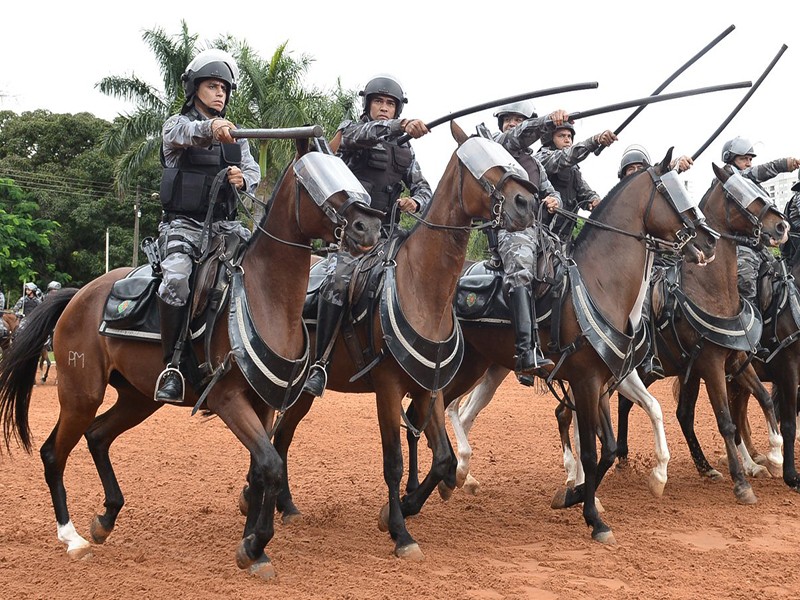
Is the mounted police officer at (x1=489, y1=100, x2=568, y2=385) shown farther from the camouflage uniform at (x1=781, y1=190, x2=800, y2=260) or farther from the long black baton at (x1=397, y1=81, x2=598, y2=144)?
the camouflage uniform at (x1=781, y1=190, x2=800, y2=260)

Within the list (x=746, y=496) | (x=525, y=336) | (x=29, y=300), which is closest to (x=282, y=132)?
(x=525, y=336)

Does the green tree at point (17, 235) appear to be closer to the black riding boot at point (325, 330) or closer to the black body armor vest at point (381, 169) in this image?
the black body armor vest at point (381, 169)

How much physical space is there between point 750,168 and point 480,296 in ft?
15.0

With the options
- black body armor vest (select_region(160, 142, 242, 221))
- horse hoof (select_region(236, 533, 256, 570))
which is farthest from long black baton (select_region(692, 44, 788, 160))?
horse hoof (select_region(236, 533, 256, 570))

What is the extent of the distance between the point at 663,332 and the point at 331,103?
72.3 feet

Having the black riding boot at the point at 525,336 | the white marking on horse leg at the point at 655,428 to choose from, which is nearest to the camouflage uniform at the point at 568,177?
the black riding boot at the point at 525,336

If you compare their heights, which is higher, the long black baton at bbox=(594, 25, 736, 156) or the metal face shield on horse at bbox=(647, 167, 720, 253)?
the long black baton at bbox=(594, 25, 736, 156)

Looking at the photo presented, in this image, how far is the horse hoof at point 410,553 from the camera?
247 inches

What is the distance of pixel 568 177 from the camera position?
916cm

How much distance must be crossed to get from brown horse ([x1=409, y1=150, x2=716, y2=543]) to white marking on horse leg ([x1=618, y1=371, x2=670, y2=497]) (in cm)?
79

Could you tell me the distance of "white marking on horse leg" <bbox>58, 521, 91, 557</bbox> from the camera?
6.42 metres

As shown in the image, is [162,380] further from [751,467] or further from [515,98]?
[751,467]

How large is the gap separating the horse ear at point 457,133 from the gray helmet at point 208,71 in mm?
→ 1721

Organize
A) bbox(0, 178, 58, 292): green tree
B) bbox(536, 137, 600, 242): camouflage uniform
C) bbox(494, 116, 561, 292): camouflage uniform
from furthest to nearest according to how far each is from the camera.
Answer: bbox(0, 178, 58, 292): green tree < bbox(536, 137, 600, 242): camouflage uniform < bbox(494, 116, 561, 292): camouflage uniform
